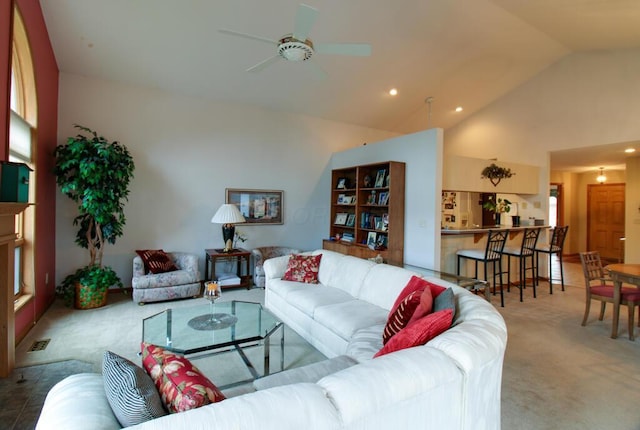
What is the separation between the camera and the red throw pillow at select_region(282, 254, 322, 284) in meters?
3.77

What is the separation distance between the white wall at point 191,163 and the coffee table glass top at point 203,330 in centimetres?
254

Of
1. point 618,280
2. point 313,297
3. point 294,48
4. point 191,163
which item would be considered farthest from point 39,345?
point 618,280

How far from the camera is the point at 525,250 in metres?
5.02

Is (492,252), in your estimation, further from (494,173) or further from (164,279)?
(164,279)

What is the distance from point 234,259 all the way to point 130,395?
15.4ft

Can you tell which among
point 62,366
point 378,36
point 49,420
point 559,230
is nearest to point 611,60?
point 559,230

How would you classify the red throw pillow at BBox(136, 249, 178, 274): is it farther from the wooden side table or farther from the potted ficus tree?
the wooden side table

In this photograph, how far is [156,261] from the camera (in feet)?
15.1

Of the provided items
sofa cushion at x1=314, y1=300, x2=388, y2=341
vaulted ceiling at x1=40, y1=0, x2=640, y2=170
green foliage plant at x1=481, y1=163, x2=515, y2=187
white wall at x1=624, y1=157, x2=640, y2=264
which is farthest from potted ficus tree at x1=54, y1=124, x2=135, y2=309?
white wall at x1=624, y1=157, x2=640, y2=264

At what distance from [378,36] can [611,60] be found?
12.7 ft

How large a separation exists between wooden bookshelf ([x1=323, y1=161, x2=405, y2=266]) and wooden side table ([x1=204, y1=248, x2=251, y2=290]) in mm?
1534

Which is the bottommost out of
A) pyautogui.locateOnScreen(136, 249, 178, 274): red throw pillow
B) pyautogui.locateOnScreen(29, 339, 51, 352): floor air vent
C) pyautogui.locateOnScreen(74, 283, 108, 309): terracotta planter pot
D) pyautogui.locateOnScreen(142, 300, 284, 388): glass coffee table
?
pyautogui.locateOnScreen(29, 339, 51, 352): floor air vent

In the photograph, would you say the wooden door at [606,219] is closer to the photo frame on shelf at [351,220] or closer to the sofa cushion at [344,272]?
the photo frame on shelf at [351,220]

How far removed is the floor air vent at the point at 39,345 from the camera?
2953 mm
